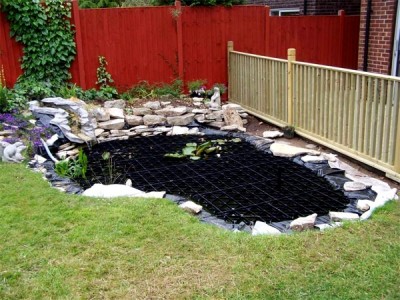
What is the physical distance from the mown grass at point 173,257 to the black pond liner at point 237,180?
426 millimetres

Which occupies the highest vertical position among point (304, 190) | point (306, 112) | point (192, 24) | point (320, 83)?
point (192, 24)

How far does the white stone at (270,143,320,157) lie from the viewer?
5695mm

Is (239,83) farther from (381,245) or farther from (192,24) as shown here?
(381,245)

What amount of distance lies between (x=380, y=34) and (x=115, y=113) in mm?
4502

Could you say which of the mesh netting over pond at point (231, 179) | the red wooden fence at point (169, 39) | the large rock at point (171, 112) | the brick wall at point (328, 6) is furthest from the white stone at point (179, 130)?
the brick wall at point (328, 6)

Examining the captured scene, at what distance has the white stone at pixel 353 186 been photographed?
4480 mm


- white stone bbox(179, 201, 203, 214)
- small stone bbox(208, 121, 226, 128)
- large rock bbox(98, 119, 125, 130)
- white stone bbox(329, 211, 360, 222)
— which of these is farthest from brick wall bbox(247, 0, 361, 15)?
white stone bbox(179, 201, 203, 214)

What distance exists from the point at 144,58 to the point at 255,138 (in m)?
3.07

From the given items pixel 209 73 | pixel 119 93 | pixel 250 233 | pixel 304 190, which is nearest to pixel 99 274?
pixel 250 233

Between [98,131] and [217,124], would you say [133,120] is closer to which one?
[98,131]

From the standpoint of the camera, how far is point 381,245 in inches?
130

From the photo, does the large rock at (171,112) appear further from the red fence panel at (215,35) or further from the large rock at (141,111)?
the red fence panel at (215,35)

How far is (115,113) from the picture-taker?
24.1 ft

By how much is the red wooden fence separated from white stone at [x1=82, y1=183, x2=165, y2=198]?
419cm
